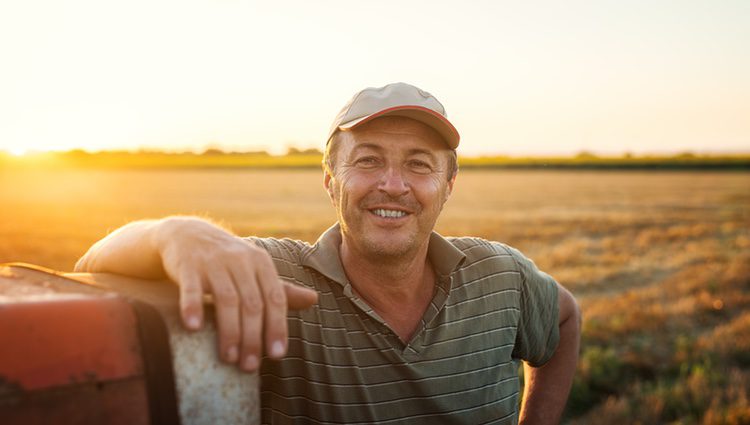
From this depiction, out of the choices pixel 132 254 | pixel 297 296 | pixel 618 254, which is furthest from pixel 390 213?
pixel 618 254

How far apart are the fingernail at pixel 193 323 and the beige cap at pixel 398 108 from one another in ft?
5.48

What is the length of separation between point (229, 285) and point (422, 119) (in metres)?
1.67

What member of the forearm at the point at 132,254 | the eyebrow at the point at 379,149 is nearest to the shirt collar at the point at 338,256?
the eyebrow at the point at 379,149

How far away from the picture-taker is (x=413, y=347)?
8.36 feet

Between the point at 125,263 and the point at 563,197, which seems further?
the point at 563,197

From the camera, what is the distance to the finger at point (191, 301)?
48.2 inches

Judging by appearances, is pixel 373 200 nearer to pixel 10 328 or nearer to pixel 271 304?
pixel 271 304

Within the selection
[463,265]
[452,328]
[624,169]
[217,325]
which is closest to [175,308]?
[217,325]

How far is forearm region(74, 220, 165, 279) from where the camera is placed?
1597mm

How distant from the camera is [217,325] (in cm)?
128

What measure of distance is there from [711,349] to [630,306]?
6.91 feet

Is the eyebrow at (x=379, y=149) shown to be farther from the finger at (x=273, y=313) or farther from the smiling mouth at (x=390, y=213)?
the finger at (x=273, y=313)

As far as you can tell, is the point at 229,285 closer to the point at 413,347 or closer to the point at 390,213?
the point at 413,347

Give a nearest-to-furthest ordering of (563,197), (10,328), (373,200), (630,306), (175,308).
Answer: (10,328)
(175,308)
(373,200)
(630,306)
(563,197)
